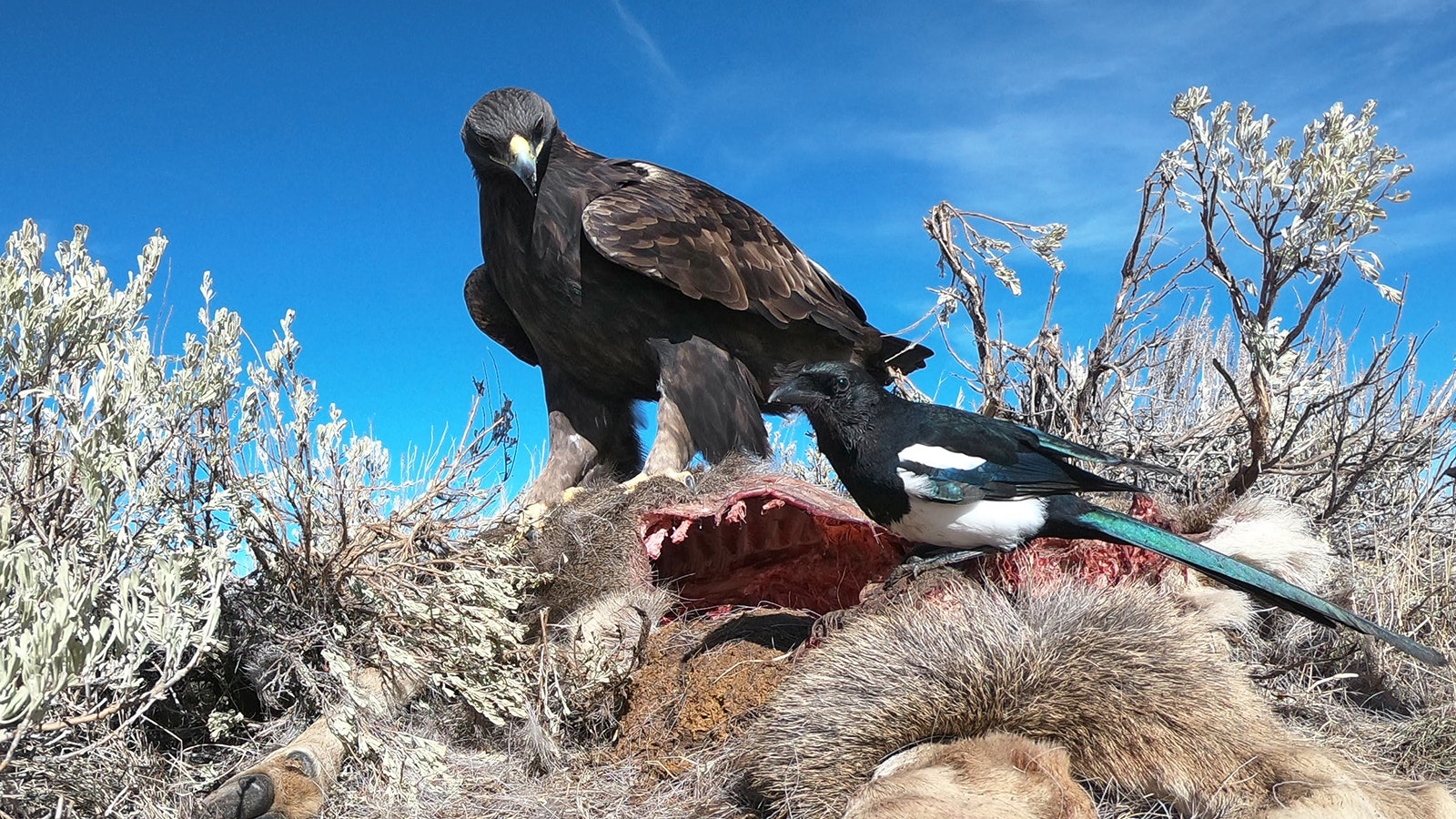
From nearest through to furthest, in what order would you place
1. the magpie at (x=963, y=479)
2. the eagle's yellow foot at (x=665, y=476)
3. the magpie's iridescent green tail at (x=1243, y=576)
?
1. the magpie's iridescent green tail at (x=1243, y=576)
2. the magpie at (x=963, y=479)
3. the eagle's yellow foot at (x=665, y=476)

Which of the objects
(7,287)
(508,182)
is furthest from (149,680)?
(508,182)

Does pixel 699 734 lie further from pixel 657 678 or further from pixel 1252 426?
pixel 1252 426

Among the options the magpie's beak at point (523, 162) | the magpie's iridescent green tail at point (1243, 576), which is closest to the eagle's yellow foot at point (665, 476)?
the magpie's beak at point (523, 162)

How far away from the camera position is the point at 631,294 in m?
4.45

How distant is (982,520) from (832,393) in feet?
1.78

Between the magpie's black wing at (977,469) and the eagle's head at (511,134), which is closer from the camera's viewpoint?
the magpie's black wing at (977,469)

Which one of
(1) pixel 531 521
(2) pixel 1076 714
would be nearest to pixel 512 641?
(1) pixel 531 521

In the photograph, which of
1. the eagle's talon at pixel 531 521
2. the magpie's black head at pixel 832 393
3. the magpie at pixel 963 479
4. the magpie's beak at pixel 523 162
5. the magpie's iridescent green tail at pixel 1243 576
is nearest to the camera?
the magpie's iridescent green tail at pixel 1243 576

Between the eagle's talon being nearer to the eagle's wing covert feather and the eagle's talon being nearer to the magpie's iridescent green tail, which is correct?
the eagle's wing covert feather

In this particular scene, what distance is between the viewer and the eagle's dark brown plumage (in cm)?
435

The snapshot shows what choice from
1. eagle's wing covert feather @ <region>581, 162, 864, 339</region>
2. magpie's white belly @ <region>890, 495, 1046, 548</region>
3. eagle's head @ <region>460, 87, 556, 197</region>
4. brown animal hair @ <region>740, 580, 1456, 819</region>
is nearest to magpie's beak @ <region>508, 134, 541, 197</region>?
eagle's head @ <region>460, 87, 556, 197</region>

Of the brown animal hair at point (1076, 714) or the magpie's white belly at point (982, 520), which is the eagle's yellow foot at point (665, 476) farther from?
the brown animal hair at point (1076, 714)

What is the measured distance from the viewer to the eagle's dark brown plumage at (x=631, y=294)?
4.35 meters

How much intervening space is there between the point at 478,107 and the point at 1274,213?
3.28 meters
